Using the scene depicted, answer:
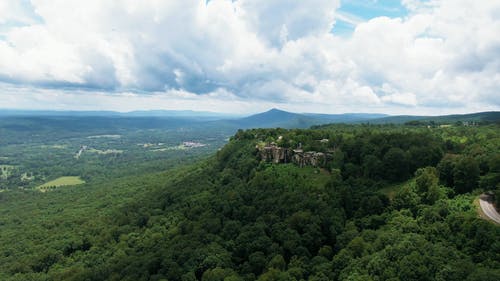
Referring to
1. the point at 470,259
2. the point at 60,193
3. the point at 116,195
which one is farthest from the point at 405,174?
the point at 60,193

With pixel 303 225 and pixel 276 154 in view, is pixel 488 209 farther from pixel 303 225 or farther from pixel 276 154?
pixel 276 154

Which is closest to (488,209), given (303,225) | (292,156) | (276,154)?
(303,225)

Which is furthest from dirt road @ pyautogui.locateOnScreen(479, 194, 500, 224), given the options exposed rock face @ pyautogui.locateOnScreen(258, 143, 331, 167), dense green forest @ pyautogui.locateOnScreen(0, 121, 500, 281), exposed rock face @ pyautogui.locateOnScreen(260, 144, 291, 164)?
exposed rock face @ pyautogui.locateOnScreen(260, 144, 291, 164)

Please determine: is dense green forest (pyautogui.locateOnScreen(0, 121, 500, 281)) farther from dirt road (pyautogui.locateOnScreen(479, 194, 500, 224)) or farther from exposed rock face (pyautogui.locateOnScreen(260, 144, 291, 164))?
exposed rock face (pyautogui.locateOnScreen(260, 144, 291, 164))

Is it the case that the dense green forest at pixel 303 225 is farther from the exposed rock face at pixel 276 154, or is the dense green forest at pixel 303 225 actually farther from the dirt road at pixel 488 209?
the exposed rock face at pixel 276 154

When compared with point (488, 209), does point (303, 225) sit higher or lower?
lower
